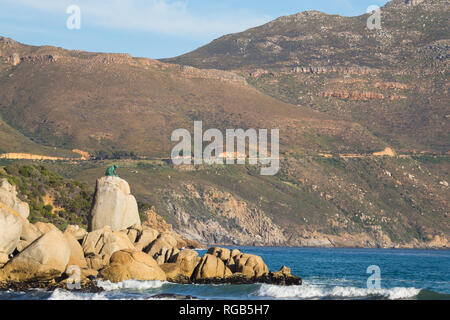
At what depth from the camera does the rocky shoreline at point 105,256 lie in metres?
38.0

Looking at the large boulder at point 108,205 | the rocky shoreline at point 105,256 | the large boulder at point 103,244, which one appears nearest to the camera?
the rocky shoreline at point 105,256

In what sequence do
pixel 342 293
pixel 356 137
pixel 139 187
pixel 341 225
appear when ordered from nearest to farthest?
1. pixel 342 293
2. pixel 139 187
3. pixel 341 225
4. pixel 356 137

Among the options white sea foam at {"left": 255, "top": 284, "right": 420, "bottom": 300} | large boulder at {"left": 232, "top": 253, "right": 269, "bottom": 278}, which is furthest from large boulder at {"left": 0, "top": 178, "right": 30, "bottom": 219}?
white sea foam at {"left": 255, "top": 284, "right": 420, "bottom": 300}

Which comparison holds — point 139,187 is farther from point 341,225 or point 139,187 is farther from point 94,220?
point 94,220

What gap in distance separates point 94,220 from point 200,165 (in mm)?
123104

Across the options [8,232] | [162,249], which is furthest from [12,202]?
[162,249]

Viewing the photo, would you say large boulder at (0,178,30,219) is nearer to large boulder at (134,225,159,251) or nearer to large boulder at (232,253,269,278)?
large boulder at (134,225,159,251)

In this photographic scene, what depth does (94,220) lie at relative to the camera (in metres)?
51.5

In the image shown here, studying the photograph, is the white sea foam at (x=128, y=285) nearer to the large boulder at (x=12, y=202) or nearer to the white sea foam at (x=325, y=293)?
the white sea foam at (x=325, y=293)

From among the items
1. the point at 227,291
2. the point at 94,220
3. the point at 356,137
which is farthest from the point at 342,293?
the point at 356,137

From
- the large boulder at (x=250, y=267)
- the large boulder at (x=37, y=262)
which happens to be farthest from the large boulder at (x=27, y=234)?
the large boulder at (x=250, y=267)

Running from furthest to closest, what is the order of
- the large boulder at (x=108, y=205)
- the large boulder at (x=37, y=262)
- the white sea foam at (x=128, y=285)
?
the large boulder at (x=108, y=205) < the white sea foam at (x=128, y=285) < the large boulder at (x=37, y=262)

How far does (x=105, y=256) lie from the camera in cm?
4431

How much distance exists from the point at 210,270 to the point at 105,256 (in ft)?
20.0
